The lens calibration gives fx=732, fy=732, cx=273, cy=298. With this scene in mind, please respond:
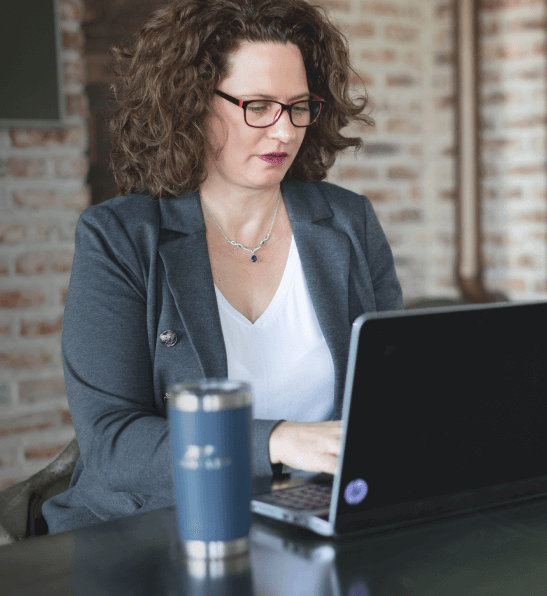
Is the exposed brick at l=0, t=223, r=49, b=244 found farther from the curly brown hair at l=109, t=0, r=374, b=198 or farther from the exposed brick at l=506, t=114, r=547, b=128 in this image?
the exposed brick at l=506, t=114, r=547, b=128

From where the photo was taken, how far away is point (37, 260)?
6.36ft

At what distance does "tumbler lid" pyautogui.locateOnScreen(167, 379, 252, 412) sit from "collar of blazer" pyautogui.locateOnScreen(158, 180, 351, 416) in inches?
21.9

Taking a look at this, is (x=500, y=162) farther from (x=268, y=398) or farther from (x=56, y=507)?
(x=56, y=507)

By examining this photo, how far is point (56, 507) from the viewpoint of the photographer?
4.25ft

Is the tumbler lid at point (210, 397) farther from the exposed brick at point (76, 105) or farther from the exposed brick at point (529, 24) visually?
the exposed brick at point (529, 24)

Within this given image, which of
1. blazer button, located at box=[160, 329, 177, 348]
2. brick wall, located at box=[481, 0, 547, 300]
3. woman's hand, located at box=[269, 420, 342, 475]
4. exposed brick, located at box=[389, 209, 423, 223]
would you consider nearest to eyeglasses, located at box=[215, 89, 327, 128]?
blazer button, located at box=[160, 329, 177, 348]

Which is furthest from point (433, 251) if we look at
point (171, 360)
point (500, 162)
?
point (171, 360)

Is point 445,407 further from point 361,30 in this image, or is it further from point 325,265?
point 361,30

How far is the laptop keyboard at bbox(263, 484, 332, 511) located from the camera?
0.80 metres

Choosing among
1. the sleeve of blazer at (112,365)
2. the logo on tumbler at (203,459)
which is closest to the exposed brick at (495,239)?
the sleeve of blazer at (112,365)

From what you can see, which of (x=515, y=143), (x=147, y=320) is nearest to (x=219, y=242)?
(x=147, y=320)

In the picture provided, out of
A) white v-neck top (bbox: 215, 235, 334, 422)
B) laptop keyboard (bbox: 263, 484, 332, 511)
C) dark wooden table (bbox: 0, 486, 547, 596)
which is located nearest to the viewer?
dark wooden table (bbox: 0, 486, 547, 596)

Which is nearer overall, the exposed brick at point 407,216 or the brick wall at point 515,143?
the brick wall at point 515,143

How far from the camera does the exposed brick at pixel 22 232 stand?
1.90 metres
